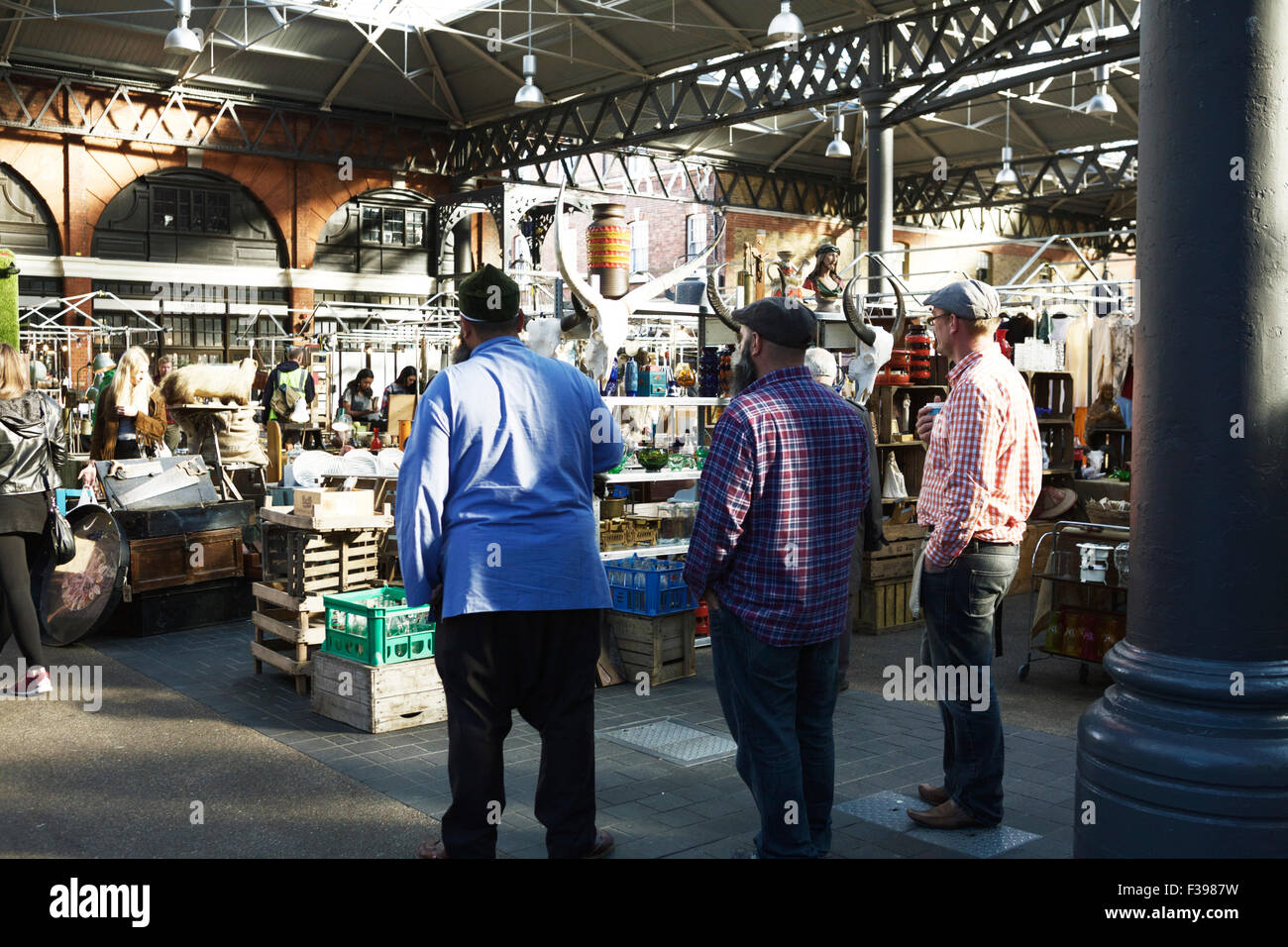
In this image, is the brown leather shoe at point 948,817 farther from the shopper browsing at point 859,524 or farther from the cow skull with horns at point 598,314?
the cow skull with horns at point 598,314

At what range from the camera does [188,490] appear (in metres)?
8.23

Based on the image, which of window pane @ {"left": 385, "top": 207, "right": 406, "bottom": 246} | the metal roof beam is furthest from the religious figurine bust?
window pane @ {"left": 385, "top": 207, "right": 406, "bottom": 246}

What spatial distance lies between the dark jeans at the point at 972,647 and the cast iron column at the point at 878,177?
11993 mm

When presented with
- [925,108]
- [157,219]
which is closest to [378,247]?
[157,219]

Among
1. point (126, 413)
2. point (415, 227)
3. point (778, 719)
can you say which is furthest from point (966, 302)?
point (415, 227)

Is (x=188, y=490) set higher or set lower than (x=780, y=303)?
lower

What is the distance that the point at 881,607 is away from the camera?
826 cm

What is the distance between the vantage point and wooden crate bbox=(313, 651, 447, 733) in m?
5.56

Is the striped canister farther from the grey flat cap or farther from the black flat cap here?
the black flat cap

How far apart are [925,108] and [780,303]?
1331 cm

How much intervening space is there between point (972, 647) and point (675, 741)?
1808 millimetres

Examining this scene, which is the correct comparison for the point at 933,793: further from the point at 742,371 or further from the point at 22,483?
the point at 22,483

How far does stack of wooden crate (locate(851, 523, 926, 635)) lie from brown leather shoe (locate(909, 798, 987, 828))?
3.87 m
